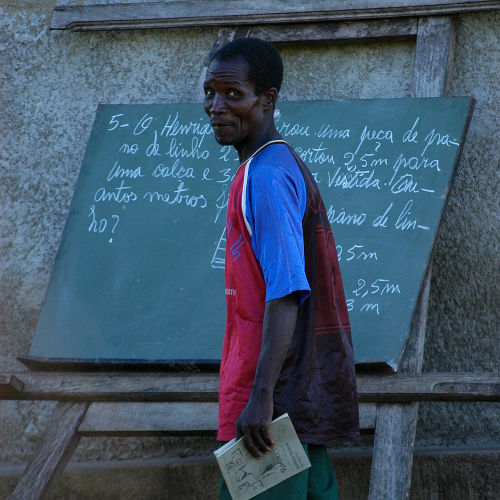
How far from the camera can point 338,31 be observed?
16.6 feet

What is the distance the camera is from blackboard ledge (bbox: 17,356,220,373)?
4191 millimetres

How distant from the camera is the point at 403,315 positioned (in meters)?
4.08

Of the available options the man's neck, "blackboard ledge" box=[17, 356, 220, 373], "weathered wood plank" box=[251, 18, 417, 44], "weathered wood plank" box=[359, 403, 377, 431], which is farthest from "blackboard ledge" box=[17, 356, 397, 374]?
"weathered wood plank" box=[251, 18, 417, 44]

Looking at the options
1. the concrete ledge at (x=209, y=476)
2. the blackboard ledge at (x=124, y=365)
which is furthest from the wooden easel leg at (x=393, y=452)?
the concrete ledge at (x=209, y=476)

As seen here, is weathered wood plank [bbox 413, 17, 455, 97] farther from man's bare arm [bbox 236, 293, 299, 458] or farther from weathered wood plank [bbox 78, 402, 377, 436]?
man's bare arm [bbox 236, 293, 299, 458]

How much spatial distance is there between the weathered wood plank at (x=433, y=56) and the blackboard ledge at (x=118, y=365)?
5.04 feet

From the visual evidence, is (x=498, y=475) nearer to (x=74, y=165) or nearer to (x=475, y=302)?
(x=475, y=302)

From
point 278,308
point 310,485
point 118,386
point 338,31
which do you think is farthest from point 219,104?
point 338,31

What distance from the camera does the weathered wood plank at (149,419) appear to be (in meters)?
4.13

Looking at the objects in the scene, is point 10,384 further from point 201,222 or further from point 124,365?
point 201,222

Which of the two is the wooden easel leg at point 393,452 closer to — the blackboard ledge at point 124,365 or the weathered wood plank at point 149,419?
the blackboard ledge at point 124,365

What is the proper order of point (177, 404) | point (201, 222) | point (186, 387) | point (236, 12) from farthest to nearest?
1. point (236, 12)
2. point (201, 222)
3. point (177, 404)
4. point (186, 387)

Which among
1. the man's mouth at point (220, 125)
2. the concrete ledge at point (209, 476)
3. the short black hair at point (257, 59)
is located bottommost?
the concrete ledge at point (209, 476)

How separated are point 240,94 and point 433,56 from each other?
220 centimetres
